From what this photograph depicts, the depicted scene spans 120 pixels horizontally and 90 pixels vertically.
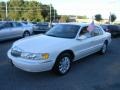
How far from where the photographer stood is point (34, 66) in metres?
5.76

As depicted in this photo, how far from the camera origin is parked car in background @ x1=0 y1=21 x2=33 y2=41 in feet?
43.2

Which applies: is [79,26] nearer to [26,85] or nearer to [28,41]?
[28,41]

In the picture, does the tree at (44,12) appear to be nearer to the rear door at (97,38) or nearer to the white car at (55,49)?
the rear door at (97,38)

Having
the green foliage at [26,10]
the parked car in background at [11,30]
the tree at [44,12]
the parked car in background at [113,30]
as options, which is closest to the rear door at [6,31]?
the parked car in background at [11,30]

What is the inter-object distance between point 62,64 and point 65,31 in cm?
155

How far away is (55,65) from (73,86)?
870 mm

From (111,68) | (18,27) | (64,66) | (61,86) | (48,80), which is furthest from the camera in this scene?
(18,27)

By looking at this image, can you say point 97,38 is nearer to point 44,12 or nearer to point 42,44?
point 42,44

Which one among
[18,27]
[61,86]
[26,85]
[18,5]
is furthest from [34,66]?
[18,5]

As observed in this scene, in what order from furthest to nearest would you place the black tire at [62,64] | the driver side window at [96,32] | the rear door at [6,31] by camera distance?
the rear door at [6,31]
the driver side window at [96,32]
the black tire at [62,64]

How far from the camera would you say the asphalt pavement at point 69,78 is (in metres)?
5.61

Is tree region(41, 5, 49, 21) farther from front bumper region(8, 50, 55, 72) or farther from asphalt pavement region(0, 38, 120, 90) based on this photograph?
front bumper region(8, 50, 55, 72)

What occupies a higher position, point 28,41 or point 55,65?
point 28,41

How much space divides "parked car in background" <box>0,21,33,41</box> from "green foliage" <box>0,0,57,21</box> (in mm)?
47810
